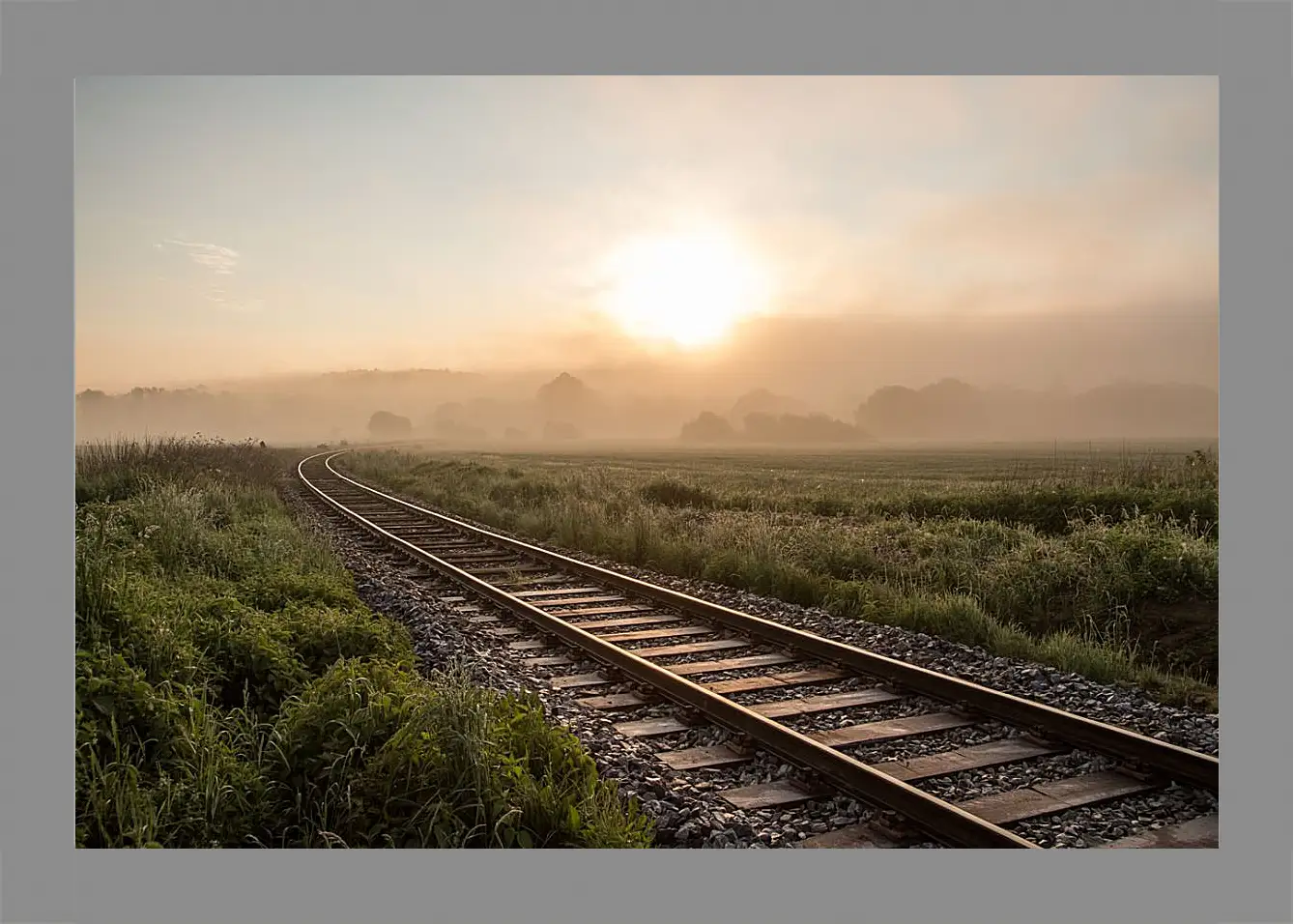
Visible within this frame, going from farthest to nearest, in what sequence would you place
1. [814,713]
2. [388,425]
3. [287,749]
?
[388,425]
[814,713]
[287,749]

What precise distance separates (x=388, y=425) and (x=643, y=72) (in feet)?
26.9

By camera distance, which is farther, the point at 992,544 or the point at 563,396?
the point at 992,544

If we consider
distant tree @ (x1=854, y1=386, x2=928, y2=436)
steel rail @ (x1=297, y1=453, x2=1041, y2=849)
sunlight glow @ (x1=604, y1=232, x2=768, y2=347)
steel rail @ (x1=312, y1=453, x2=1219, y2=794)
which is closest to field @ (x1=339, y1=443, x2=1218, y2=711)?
distant tree @ (x1=854, y1=386, x2=928, y2=436)

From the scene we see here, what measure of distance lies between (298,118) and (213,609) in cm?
381

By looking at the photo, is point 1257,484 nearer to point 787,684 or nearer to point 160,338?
point 787,684

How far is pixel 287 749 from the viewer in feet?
15.9

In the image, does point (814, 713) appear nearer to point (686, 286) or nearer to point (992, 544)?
point (686, 286)

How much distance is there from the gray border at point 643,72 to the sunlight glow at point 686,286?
5.49ft

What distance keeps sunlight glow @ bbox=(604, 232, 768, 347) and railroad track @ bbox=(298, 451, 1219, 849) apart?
2.69 m

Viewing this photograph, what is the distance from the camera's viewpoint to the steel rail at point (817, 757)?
4.16m

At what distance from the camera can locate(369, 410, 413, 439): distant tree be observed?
11137mm

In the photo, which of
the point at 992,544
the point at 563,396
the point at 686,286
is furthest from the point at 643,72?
the point at 992,544

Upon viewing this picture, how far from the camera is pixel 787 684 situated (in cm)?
654
